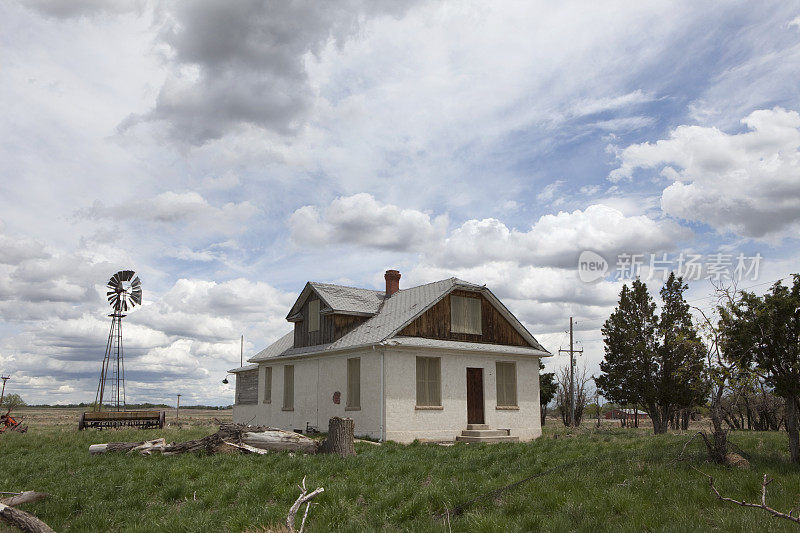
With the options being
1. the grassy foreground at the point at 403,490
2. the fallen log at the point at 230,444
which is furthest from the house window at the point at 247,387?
the grassy foreground at the point at 403,490

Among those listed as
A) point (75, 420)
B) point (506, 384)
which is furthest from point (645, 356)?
point (75, 420)

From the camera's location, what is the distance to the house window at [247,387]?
2968cm

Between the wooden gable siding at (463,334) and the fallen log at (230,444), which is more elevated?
the wooden gable siding at (463,334)

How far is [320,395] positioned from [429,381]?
5.08 metres

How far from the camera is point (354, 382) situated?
71.8ft

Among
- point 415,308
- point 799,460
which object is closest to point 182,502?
point 799,460

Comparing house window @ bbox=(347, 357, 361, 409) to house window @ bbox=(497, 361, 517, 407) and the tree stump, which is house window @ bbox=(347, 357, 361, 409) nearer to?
house window @ bbox=(497, 361, 517, 407)

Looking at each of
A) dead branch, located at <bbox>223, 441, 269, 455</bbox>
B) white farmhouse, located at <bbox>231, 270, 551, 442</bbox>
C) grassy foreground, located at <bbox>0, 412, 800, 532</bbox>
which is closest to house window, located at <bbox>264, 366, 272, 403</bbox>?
white farmhouse, located at <bbox>231, 270, 551, 442</bbox>

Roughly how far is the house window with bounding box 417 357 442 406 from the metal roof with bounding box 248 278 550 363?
0.92m

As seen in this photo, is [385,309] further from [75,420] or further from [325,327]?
[75,420]

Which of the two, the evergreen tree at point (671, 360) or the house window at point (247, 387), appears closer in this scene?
the evergreen tree at point (671, 360)

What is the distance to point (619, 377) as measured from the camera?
2639 centimetres

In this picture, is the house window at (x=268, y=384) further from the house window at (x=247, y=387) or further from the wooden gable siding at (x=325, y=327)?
the wooden gable siding at (x=325, y=327)

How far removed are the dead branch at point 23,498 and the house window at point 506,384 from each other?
53.7 ft
